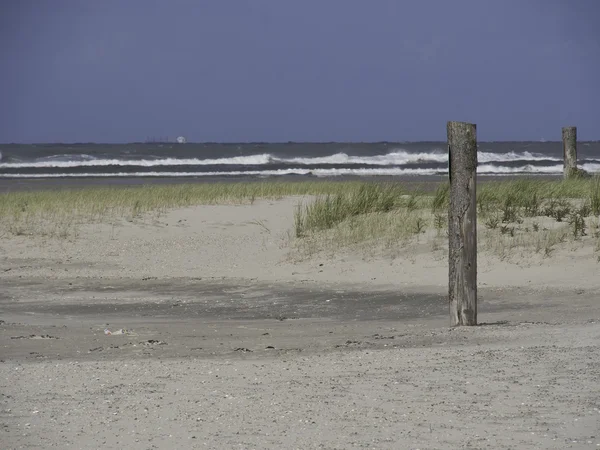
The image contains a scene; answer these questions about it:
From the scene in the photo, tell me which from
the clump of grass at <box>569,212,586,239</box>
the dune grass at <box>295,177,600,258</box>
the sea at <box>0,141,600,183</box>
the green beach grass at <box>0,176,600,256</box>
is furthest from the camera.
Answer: the sea at <box>0,141,600,183</box>

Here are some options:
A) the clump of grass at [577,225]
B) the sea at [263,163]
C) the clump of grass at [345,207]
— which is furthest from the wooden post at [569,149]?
the sea at [263,163]

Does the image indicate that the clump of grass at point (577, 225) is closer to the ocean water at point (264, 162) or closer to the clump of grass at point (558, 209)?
the clump of grass at point (558, 209)

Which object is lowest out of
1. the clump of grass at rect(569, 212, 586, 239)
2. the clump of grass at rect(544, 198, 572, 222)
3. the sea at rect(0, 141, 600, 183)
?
the clump of grass at rect(569, 212, 586, 239)

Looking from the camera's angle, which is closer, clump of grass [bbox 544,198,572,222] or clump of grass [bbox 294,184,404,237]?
clump of grass [bbox 544,198,572,222]

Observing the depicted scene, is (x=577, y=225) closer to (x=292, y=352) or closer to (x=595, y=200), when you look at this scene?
(x=595, y=200)

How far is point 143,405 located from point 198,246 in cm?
1054

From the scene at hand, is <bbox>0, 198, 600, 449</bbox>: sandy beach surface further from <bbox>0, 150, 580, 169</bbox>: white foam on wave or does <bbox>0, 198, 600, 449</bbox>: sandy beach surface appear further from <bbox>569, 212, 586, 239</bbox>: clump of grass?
<bbox>0, 150, 580, 169</bbox>: white foam on wave

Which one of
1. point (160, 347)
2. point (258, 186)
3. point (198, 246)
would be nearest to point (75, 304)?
point (160, 347)

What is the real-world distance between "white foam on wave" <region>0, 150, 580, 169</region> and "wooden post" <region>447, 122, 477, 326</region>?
158 feet

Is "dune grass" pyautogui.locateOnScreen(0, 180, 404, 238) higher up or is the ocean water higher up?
the ocean water

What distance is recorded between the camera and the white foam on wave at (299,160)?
188 feet

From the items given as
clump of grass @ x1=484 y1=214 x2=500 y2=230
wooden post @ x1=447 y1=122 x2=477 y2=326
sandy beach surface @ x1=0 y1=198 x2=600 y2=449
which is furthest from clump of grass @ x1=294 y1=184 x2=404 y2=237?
wooden post @ x1=447 y1=122 x2=477 y2=326

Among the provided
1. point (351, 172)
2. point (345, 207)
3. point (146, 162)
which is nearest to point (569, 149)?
point (345, 207)

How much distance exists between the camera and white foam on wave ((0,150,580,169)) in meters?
57.2
